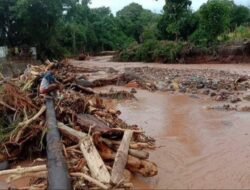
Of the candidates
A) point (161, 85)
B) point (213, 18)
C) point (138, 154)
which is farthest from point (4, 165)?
point (213, 18)

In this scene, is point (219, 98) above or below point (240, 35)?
below

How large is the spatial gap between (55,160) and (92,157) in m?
0.61

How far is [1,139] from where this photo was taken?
726 centimetres

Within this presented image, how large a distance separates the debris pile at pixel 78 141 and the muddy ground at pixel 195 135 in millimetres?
461

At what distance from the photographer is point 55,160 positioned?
570cm

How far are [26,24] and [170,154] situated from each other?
27142 mm

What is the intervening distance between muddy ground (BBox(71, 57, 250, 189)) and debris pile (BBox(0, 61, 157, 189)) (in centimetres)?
46

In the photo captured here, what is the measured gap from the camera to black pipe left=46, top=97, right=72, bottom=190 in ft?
16.4

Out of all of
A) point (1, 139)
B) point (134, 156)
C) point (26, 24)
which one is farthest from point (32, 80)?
point (26, 24)

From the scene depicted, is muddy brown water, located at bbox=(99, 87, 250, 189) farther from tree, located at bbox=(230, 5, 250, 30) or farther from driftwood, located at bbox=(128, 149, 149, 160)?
tree, located at bbox=(230, 5, 250, 30)

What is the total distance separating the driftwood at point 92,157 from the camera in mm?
5629

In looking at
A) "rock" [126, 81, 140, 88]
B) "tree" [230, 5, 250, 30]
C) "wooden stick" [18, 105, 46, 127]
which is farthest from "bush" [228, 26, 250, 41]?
"wooden stick" [18, 105, 46, 127]

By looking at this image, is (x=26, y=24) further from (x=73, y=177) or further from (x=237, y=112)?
(x=73, y=177)

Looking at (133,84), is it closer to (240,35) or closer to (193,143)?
(193,143)
